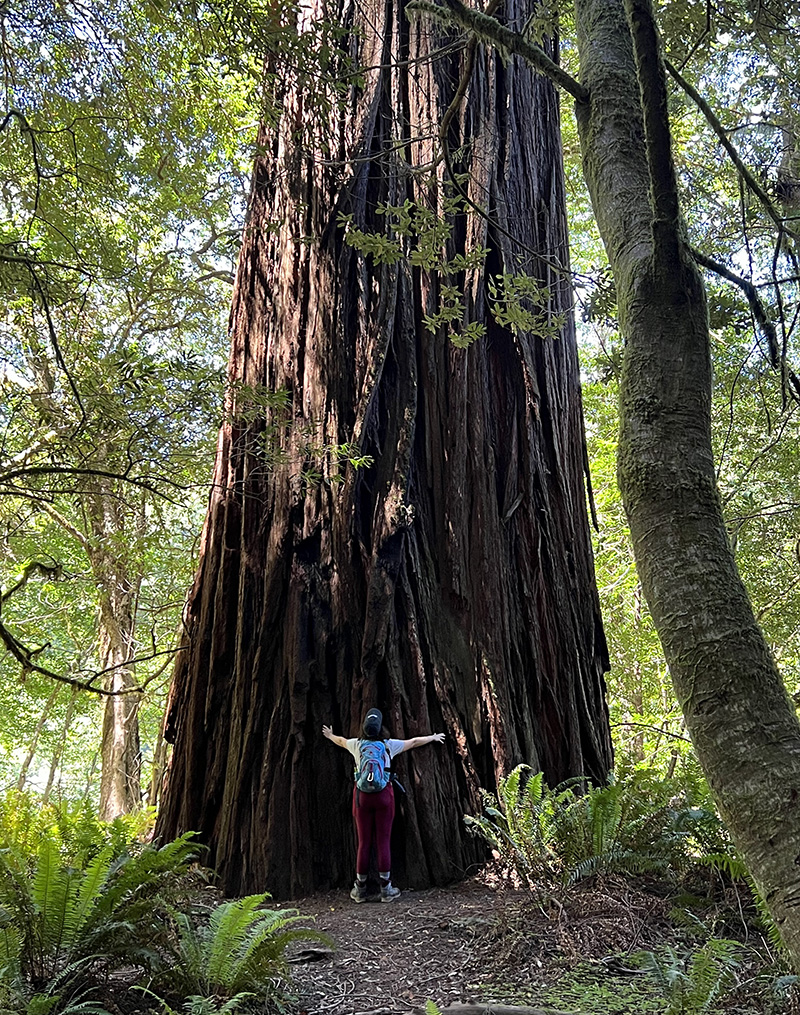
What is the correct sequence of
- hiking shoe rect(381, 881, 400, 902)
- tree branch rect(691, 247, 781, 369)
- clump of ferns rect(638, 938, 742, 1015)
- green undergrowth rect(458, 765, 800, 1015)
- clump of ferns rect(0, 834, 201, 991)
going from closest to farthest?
clump of ferns rect(638, 938, 742, 1015)
tree branch rect(691, 247, 781, 369)
green undergrowth rect(458, 765, 800, 1015)
clump of ferns rect(0, 834, 201, 991)
hiking shoe rect(381, 881, 400, 902)

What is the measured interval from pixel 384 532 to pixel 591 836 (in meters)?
2.46

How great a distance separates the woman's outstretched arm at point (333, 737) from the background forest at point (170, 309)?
153cm

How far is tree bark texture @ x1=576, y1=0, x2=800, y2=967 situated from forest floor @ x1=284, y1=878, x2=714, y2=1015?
1.58 metres

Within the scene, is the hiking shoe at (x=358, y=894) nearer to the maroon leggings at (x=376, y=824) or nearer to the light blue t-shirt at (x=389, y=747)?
the maroon leggings at (x=376, y=824)

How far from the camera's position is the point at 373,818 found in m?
4.83

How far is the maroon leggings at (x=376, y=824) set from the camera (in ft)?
15.5

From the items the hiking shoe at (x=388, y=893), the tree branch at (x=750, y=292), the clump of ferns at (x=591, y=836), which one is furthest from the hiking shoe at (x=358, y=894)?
the tree branch at (x=750, y=292)

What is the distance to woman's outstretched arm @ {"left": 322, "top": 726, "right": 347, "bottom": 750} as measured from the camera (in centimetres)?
502

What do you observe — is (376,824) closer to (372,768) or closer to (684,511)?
(372,768)

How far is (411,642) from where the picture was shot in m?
5.28

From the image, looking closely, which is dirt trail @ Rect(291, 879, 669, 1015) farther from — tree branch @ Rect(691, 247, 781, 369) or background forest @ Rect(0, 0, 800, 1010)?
tree branch @ Rect(691, 247, 781, 369)

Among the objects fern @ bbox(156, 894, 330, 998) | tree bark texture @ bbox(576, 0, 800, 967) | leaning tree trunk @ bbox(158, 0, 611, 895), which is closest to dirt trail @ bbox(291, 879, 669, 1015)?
fern @ bbox(156, 894, 330, 998)

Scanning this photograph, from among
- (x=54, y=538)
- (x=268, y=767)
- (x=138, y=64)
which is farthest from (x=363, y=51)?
(x=54, y=538)

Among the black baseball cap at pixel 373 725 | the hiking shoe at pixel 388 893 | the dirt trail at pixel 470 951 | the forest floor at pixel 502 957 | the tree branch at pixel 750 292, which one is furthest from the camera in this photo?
the black baseball cap at pixel 373 725
